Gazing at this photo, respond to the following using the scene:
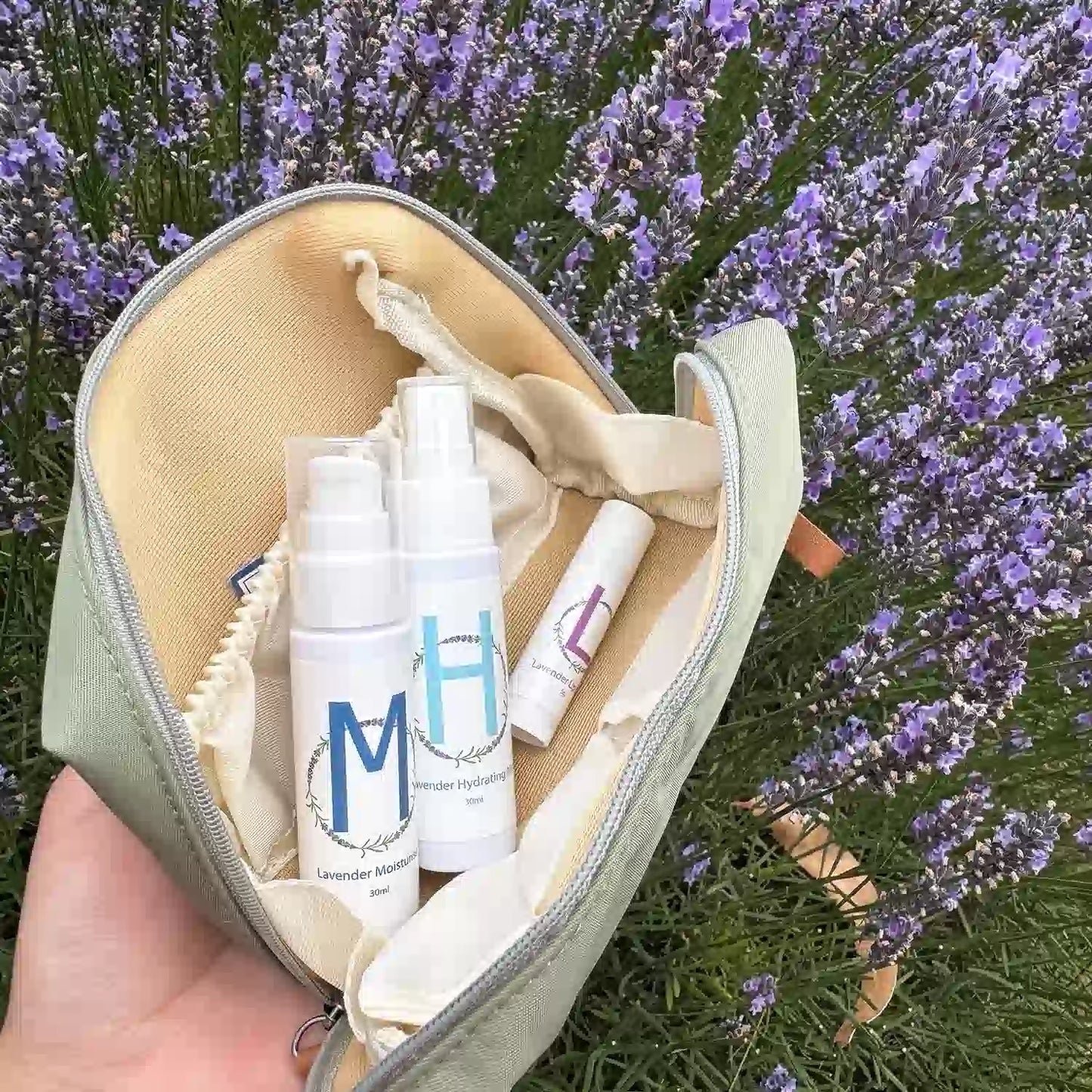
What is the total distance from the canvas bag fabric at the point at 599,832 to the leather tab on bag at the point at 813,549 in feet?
0.63

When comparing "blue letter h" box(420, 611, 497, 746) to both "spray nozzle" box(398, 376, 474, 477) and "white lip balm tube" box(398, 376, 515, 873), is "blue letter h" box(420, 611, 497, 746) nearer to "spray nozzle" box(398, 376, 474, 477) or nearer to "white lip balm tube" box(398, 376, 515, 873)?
"white lip balm tube" box(398, 376, 515, 873)

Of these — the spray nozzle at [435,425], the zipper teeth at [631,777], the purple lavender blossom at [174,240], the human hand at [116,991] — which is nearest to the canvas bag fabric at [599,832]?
the zipper teeth at [631,777]

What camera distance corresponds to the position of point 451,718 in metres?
0.88

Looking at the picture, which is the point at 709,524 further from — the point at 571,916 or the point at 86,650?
the point at 86,650

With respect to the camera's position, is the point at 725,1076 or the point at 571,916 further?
the point at 725,1076

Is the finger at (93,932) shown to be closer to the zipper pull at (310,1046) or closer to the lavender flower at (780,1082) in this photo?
the zipper pull at (310,1046)

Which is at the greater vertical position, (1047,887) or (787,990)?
(1047,887)

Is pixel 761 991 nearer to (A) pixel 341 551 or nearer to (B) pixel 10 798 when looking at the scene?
(A) pixel 341 551

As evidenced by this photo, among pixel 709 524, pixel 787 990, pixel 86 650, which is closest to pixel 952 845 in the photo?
pixel 787 990

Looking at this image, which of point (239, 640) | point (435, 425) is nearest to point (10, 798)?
point (239, 640)

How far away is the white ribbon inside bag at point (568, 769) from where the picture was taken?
2.55 ft

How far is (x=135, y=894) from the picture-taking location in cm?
89

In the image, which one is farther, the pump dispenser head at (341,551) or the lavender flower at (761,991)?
the lavender flower at (761,991)

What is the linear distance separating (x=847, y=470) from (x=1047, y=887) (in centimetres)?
70
